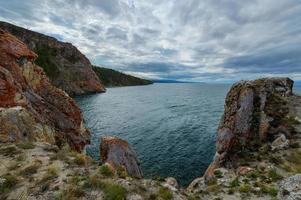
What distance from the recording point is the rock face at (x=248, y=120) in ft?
87.3

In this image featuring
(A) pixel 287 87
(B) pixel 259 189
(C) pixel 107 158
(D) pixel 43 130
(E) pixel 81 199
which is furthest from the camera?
(A) pixel 287 87

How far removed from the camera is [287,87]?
124ft

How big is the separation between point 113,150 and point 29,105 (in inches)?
412

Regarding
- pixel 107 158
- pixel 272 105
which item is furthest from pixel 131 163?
pixel 272 105

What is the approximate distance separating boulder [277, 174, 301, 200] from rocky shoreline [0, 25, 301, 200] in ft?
0.16

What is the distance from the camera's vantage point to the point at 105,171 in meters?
14.1

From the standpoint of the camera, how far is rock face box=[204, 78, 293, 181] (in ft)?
87.3

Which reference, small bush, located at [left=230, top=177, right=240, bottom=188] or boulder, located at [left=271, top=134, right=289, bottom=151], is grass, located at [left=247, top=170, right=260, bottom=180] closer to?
small bush, located at [left=230, top=177, right=240, bottom=188]

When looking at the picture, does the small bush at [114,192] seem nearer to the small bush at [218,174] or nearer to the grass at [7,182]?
the grass at [7,182]

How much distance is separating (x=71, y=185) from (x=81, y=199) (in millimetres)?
1366

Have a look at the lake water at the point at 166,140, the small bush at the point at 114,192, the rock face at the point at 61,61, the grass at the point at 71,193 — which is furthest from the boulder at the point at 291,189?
the rock face at the point at 61,61

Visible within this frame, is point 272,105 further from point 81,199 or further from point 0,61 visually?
point 0,61

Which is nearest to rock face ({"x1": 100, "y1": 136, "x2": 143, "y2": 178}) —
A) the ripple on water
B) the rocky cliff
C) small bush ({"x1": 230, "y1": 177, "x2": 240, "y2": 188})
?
the ripple on water

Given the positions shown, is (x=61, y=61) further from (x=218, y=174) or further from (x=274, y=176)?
(x=274, y=176)
